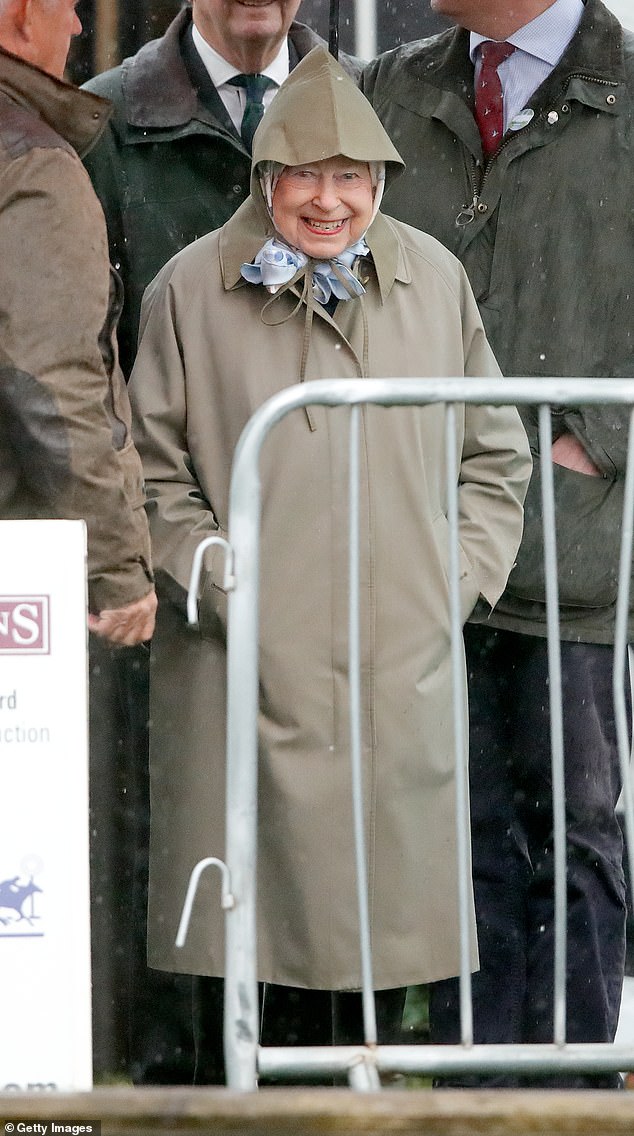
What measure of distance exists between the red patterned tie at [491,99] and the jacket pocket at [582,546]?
724 mm

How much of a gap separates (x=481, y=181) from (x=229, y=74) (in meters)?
0.60

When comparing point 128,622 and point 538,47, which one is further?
point 538,47

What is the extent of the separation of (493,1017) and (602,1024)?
0.74ft

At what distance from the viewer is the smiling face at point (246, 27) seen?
374cm

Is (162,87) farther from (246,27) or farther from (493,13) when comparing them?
(493,13)

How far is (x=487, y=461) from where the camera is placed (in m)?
3.48

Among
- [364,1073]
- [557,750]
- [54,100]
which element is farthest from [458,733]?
[54,100]

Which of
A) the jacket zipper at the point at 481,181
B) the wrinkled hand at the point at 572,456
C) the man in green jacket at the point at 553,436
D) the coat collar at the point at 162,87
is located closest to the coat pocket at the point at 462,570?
the man in green jacket at the point at 553,436

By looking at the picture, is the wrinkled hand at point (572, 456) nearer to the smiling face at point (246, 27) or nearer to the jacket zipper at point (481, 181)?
the jacket zipper at point (481, 181)

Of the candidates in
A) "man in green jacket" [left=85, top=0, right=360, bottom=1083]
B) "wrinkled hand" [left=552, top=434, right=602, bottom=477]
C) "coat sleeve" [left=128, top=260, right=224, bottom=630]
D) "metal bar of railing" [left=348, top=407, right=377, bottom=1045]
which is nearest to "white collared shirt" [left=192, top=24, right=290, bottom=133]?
"man in green jacket" [left=85, top=0, right=360, bottom=1083]

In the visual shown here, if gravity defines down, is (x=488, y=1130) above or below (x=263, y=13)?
below

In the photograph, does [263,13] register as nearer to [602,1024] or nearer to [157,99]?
[157,99]

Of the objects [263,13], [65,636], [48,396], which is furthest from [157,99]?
[65,636]

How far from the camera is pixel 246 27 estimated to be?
374 cm
